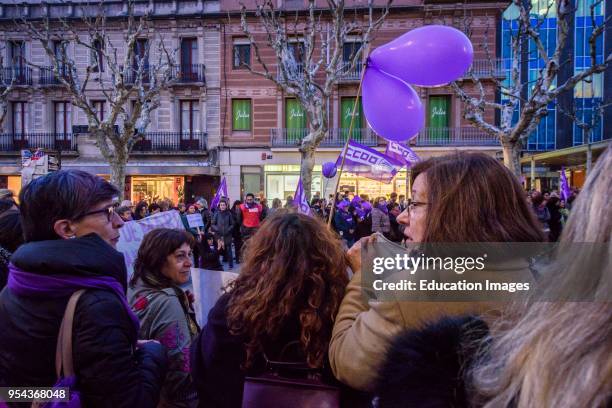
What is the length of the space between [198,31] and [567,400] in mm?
23148

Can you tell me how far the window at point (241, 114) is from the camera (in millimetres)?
21797

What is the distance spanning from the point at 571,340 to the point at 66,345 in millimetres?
1452

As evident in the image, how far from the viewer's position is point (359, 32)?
20234mm

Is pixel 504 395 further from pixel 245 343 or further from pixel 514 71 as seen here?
pixel 514 71

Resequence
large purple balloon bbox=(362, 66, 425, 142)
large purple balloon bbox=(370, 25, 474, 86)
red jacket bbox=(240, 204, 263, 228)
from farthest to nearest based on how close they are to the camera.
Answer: red jacket bbox=(240, 204, 263, 228), large purple balloon bbox=(362, 66, 425, 142), large purple balloon bbox=(370, 25, 474, 86)

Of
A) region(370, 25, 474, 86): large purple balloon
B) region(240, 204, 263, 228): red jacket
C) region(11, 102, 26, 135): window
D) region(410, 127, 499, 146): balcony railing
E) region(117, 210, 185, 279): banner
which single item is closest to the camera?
region(370, 25, 474, 86): large purple balloon

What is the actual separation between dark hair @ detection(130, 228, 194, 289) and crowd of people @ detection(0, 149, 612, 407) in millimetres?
661

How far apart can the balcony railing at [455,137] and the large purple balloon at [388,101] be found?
17.9 m

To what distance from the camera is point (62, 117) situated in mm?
22484

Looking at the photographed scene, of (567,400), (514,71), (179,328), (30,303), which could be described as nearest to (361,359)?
(567,400)

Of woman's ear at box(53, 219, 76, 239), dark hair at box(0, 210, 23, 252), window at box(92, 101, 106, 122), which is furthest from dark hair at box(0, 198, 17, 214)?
window at box(92, 101, 106, 122)

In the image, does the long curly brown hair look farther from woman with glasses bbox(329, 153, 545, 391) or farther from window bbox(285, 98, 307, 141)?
window bbox(285, 98, 307, 141)

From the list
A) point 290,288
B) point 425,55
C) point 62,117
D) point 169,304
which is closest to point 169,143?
point 62,117

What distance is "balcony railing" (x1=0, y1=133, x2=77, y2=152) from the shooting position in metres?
22.2
